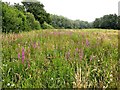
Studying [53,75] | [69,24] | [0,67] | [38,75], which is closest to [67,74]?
[53,75]

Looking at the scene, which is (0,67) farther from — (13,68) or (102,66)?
(102,66)

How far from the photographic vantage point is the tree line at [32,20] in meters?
11.0

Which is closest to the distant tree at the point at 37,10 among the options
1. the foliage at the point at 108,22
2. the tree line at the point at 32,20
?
the tree line at the point at 32,20

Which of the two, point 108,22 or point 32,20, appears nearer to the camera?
point 32,20

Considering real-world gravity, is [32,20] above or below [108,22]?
above

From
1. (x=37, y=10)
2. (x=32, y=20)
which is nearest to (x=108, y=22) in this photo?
(x=37, y=10)

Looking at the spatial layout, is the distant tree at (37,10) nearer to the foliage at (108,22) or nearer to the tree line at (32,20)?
the tree line at (32,20)

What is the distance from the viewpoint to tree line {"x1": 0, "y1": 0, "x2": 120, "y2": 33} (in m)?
11.0

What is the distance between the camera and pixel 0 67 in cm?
381

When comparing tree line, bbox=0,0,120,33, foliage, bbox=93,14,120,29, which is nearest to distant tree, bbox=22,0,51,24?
tree line, bbox=0,0,120,33

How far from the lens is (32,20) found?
20.9m

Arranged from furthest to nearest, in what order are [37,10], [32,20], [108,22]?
[108,22]
[37,10]
[32,20]

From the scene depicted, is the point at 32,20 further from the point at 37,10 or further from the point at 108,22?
the point at 108,22

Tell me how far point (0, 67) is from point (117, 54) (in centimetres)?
242
